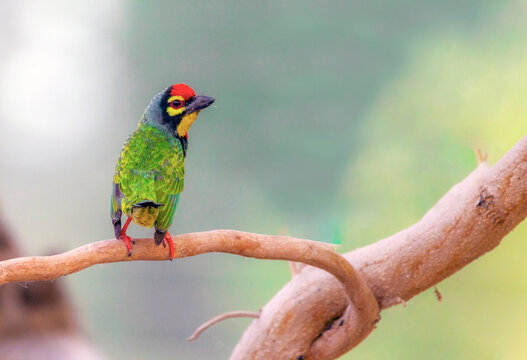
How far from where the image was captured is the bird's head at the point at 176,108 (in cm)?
177

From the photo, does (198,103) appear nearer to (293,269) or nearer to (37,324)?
(293,269)

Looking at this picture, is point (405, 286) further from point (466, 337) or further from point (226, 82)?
point (226, 82)

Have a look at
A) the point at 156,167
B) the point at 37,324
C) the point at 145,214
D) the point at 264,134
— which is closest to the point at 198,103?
the point at 156,167

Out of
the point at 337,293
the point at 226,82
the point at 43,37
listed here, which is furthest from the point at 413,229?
the point at 43,37

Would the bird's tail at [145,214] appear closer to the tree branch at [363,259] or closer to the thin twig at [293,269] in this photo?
the tree branch at [363,259]

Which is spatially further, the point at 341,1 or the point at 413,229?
the point at 341,1

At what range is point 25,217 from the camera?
2971 mm

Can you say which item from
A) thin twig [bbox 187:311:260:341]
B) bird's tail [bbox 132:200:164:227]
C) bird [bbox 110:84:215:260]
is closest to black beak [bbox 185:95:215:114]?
bird [bbox 110:84:215:260]

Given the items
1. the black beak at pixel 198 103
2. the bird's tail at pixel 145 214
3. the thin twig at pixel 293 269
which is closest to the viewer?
the bird's tail at pixel 145 214

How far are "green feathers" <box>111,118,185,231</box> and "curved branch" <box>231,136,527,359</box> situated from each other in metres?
0.88

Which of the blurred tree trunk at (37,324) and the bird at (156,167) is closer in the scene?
the bird at (156,167)

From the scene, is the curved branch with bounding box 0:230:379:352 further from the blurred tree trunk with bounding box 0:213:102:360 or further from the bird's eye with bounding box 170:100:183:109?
the blurred tree trunk with bounding box 0:213:102:360

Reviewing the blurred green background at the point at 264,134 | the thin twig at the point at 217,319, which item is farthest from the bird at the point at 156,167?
the blurred green background at the point at 264,134

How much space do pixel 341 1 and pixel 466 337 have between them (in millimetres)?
1856
